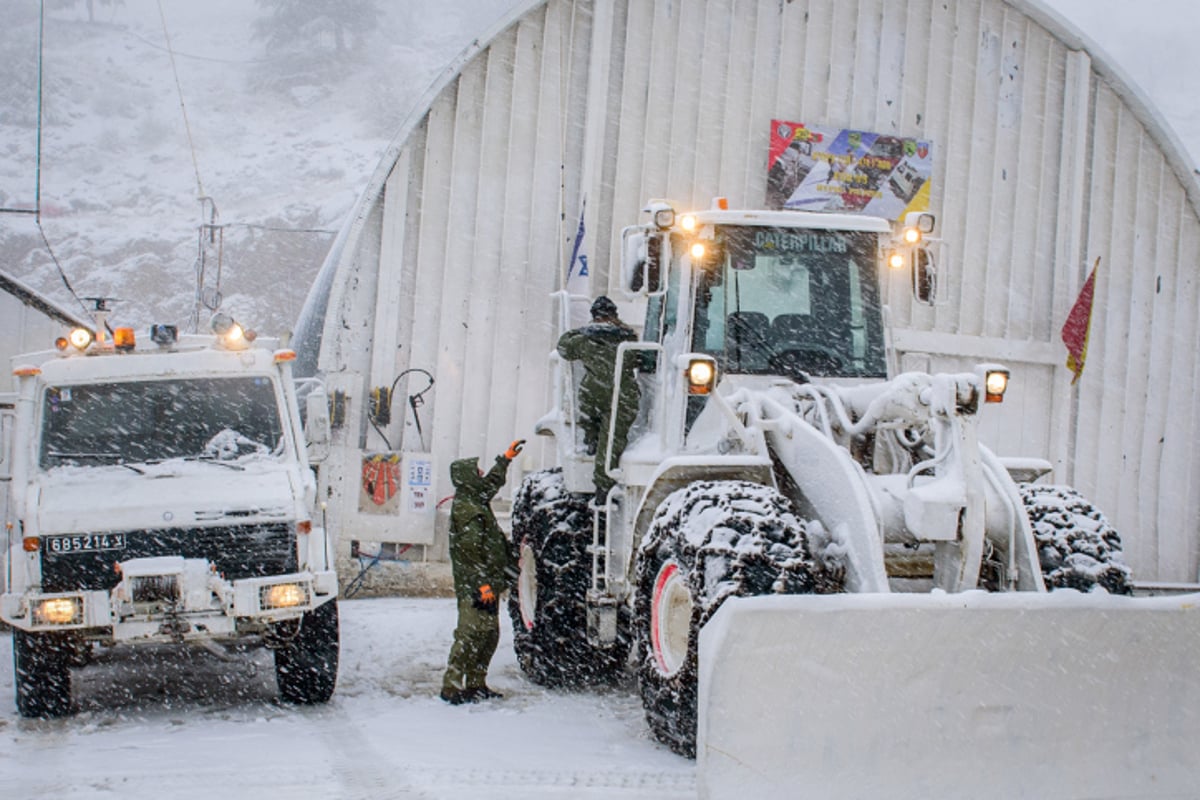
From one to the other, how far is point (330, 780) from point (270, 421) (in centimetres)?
294

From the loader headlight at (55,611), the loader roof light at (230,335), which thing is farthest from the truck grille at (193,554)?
the loader roof light at (230,335)

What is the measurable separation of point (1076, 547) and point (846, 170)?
25.3ft

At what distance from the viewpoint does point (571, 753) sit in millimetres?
5809

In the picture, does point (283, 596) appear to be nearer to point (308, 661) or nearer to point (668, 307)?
point (308, 661)

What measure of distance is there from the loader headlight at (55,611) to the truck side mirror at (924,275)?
4.96m

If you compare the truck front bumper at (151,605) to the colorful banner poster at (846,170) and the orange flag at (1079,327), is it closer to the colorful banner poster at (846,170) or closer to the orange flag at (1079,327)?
the colorful banner poster at (846,170)

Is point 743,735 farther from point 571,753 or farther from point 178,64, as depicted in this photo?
point 178,64

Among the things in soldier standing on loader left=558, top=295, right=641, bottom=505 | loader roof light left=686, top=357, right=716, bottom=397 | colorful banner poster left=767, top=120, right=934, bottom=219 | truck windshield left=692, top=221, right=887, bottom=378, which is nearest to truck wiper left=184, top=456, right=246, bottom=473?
soldier standing on loader left=558, top=295, right=641, bottom=505

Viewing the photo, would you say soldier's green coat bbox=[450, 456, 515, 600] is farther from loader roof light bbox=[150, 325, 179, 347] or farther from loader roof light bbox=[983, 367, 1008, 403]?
loader roof light bbox=[983, 367, 1008, 403]

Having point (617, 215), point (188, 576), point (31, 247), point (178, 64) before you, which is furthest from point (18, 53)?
point (188, 576)

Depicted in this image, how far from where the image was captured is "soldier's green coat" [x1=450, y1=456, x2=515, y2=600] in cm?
743

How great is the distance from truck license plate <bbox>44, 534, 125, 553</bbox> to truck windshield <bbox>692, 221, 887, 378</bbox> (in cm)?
339

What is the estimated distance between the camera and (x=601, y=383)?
7426mm

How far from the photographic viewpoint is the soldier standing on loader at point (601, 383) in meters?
7.05
